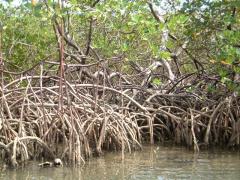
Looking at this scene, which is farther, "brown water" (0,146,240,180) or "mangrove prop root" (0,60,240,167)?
"mangrove prop root" (0,60,240,167)

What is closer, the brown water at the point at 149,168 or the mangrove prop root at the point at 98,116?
the brown water at the point at 149,168

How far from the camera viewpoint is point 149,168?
5.71 metres

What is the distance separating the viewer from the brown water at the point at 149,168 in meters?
5.20

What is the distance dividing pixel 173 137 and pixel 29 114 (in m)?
2.38

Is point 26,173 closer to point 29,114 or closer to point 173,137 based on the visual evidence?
point 29,114

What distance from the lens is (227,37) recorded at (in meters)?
5.45

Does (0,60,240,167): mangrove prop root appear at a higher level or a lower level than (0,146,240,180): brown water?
higher

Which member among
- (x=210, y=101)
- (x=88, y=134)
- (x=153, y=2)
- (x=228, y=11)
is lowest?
(x=88, y=134)

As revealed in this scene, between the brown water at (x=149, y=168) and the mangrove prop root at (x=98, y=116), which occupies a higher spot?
the mangrove prop root at (x=98, y=116)

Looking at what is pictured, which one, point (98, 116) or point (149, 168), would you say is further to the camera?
point (98, 116)

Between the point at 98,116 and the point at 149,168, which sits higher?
the point at 98,116

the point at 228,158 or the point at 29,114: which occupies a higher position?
the point at 29,114

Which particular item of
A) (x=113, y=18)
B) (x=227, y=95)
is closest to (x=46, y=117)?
(x=113, y=18)

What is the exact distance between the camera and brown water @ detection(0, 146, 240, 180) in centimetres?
520
